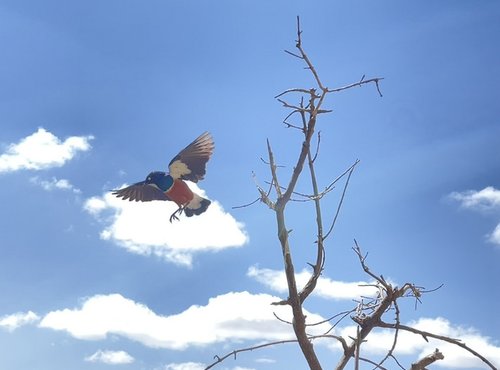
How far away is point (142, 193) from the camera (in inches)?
245

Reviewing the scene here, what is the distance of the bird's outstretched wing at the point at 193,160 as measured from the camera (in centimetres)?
586

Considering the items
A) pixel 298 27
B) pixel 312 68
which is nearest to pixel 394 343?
pixel 312 68

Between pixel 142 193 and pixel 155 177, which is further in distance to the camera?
pixel 142 193

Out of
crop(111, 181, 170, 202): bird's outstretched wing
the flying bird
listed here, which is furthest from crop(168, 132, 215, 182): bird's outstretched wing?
crop(111, 181, 170, 202): bird's outstretched wing

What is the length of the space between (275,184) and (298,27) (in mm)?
681

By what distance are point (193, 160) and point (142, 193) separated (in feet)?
2.21

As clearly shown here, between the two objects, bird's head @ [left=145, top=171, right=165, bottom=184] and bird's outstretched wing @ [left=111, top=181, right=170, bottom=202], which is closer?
bird's head @ [left=145, top=171, right=165, bottom=184]

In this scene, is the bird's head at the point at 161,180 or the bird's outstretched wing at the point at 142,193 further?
the bird's outstretched wing at the point at 142,193

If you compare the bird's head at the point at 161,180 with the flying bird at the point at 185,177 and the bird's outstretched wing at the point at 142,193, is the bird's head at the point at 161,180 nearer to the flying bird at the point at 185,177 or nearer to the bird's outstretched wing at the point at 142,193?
the flying bird at the point at 185,177

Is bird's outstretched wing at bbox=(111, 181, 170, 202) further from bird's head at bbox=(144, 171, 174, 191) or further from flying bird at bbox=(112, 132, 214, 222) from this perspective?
bird's head at bbox=(144, 171, 174, 191)

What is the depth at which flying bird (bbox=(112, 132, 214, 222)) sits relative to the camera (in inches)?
230

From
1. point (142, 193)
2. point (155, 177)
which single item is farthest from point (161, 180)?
point (142, 193)

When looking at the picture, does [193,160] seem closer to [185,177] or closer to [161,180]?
[185,177]

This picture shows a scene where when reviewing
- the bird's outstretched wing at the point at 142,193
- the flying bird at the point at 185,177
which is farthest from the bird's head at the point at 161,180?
the bird's outstretched wing at the point at 142,193
